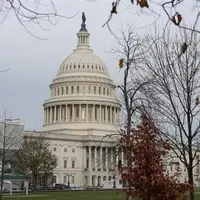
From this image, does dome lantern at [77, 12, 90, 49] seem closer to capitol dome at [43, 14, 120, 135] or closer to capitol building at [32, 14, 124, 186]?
capitol building at [32, 14, 124, 186]

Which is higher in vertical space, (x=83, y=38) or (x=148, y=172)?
(x=83, y=38)

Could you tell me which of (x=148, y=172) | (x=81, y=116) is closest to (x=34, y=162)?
(x=81, y=116)

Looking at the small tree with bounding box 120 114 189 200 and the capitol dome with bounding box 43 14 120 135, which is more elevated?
the capitol dome with bounding box 43 14 120 135

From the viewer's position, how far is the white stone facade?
143000mm

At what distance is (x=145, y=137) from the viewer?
1650 cm

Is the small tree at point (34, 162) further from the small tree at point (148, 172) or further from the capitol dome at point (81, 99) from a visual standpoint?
the small tree at point (148, 172)

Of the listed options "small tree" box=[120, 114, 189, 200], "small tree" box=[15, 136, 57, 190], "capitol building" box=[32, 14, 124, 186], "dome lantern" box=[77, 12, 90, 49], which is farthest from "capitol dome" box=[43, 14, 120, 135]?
"small tree" box=[120, 114, 189, 200]

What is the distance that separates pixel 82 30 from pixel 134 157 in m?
153

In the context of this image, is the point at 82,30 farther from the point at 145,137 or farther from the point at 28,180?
the point at 145,137

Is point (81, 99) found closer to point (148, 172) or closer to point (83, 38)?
point (83, 38)

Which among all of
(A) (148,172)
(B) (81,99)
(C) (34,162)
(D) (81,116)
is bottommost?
(A) (148,172)

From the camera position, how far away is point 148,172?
15.8 m

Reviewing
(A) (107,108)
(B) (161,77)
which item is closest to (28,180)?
(A) (107,108)

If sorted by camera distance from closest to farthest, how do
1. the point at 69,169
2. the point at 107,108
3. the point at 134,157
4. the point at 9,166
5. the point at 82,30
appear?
1. the point at 134,157
2. the point at 9,166
3. the point at 69,169
4. the point at 107,108
5. the point at 82,30
